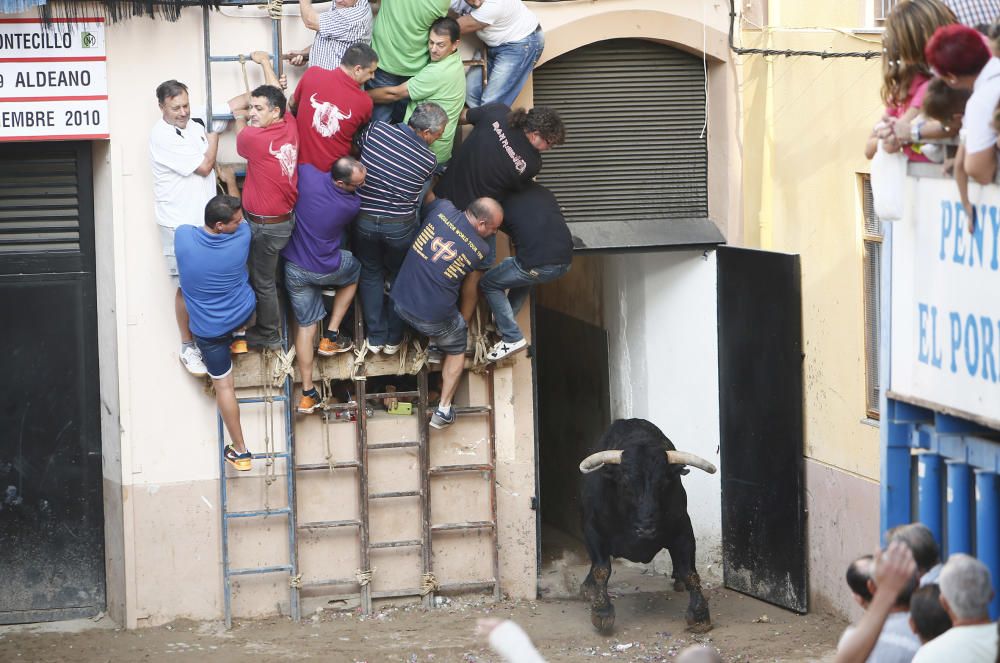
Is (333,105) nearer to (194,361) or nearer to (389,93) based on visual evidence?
(389,93)

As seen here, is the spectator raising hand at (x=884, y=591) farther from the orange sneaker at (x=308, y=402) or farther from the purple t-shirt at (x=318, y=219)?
the orange sneaker at (x=308, y=402)

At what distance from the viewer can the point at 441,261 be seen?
1027cm

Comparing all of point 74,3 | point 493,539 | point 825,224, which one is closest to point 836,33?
point 825,224

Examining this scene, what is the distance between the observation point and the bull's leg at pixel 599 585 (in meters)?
10.7

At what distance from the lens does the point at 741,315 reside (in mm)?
11383

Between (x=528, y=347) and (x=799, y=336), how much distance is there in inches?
78.1

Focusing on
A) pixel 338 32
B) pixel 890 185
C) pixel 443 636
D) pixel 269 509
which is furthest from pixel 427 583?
pixel 890 185

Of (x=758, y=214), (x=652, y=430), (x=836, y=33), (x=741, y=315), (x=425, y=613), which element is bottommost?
(x=425, y=613)

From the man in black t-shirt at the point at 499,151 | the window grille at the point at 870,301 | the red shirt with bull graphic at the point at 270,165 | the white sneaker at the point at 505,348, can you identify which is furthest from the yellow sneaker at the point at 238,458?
the window grille at the point at 870,301

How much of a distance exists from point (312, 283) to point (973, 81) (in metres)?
5.38

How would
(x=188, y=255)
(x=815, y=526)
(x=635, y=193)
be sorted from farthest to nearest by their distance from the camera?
(x=635, y=193) < (x=815, y=526) < (x=188, y=255)

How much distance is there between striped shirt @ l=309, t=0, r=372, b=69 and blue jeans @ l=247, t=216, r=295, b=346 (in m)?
1.09

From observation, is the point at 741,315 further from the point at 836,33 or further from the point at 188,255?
the point at 188,255

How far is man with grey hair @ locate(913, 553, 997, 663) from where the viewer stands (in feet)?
18.1
